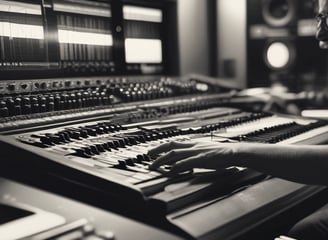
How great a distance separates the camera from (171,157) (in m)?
1.00

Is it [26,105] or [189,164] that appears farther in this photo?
[26,105]

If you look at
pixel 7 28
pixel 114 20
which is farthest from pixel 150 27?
pixel 7 28

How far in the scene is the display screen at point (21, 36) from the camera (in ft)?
5.01

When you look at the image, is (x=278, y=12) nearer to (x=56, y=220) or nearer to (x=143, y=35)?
(x=143, y=35)

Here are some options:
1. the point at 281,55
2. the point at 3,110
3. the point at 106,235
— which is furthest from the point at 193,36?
the point at 106,235

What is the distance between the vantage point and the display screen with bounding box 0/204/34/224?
0.93 m

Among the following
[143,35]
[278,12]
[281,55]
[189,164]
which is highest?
[278,12]

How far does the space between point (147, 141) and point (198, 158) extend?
14.0 inches

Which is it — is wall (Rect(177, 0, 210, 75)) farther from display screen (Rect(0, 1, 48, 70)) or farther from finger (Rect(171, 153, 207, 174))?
finger (Rect(171, 153, 207, 174))

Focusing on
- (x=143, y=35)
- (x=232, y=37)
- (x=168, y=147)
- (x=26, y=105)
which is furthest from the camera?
(x=232, y=37)

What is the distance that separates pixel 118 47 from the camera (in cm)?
210

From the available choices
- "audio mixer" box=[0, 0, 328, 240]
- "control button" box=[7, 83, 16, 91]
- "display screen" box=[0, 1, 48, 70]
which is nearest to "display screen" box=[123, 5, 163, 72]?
"audio mixer" box=[0, 0, 328, 240]

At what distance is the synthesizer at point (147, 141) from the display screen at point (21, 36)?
127 millimetres

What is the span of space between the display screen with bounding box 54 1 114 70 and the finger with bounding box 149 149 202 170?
3.14 feet
